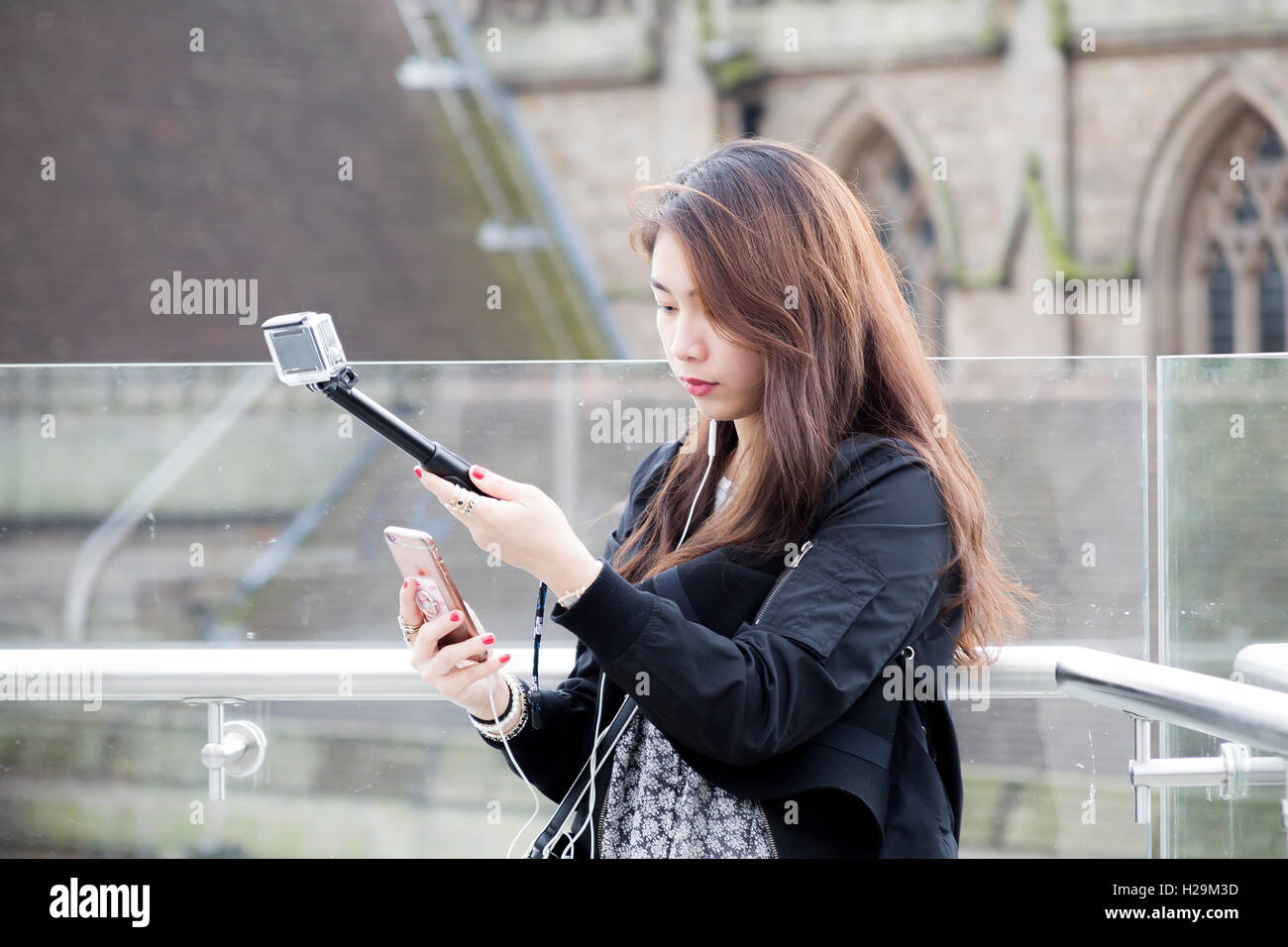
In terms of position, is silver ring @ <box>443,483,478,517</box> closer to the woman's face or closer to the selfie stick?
the selfie stick

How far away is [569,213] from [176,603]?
10.1 m

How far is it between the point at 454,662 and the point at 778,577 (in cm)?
44

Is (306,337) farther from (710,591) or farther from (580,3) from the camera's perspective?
(580,3)

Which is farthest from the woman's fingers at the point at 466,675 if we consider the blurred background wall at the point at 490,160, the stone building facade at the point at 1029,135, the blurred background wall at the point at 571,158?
the blurred background wall at the point at 490,160

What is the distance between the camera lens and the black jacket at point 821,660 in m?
1.33

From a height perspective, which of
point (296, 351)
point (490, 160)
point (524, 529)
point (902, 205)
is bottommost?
point (524, 529)

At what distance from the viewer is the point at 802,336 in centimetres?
154

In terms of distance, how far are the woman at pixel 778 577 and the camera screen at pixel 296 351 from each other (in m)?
0.20

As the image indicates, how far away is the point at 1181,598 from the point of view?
238 cm

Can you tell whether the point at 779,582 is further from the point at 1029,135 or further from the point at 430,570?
the point at 1029,135

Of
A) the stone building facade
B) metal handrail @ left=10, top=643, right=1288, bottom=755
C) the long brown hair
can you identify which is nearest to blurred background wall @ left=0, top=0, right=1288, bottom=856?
the stone building facade

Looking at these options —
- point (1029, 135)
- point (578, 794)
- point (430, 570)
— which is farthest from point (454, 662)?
point (1029, 135)

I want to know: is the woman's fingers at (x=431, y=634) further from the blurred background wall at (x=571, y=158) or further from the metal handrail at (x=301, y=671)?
the blurred background wall at (x=571, y=158)
